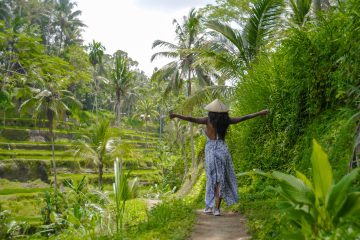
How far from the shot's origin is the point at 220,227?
4914 mm

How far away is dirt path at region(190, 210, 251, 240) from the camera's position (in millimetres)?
4434

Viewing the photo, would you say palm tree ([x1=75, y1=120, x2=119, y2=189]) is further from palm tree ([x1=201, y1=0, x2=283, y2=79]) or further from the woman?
the woman

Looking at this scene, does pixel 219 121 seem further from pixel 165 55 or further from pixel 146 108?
pixel 146 108

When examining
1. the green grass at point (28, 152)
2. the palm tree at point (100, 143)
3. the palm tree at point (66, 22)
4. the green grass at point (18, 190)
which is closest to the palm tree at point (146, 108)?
the palm tree at point (66, 22)

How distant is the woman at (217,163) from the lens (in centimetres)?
571

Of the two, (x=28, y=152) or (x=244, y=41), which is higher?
(x=244, y=41)

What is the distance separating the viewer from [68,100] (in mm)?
29359

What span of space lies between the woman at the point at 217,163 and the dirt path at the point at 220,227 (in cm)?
21

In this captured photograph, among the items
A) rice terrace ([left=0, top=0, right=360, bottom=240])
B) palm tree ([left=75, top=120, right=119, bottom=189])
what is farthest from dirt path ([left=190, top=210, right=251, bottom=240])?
palm tree ([left=75, top=120, right=119, bottom=189])

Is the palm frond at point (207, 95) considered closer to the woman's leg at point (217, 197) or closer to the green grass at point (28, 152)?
the woman's leg at point (217, 197)

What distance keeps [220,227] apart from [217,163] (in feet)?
3.57

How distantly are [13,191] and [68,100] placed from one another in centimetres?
765

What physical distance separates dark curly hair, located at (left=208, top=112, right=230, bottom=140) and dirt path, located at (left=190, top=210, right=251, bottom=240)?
1.18 meters

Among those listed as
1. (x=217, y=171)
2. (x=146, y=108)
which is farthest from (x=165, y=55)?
(x=146, y=108)
